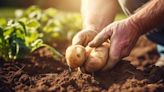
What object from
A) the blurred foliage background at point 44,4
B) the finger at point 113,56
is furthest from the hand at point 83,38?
the blurred foliage background at point 44,4

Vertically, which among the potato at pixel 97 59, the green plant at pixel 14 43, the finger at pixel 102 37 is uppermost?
the green plant at pixel 14 43

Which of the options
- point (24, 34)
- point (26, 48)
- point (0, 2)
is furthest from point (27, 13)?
point (0, 2)

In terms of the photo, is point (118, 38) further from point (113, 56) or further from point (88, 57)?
point (88, 57)

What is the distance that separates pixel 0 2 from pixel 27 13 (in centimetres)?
467

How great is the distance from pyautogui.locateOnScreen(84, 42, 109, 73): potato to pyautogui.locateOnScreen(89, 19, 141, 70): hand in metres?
0.04

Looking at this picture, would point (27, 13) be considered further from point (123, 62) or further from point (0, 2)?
point (0, 2)

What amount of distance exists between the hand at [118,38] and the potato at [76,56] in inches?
4.5

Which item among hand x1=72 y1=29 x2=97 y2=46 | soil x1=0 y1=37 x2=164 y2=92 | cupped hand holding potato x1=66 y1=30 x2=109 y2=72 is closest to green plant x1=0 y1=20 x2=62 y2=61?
soil x1=0 y1=37 x2=164 y2=92

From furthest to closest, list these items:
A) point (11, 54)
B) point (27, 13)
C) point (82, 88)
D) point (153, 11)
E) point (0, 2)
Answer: point (0, 2) → point (27, 13) → point (11, 54) → point (153, 11) → point (82, 88)

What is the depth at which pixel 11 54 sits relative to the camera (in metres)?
3.30

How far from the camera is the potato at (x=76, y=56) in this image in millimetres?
2713

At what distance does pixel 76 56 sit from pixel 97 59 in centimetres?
13

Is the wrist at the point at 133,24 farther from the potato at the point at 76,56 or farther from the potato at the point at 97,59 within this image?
the potato at the point at 76,56

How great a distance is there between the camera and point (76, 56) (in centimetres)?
271
